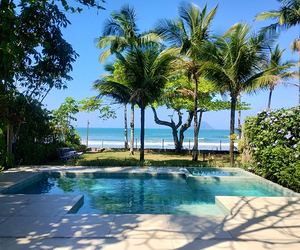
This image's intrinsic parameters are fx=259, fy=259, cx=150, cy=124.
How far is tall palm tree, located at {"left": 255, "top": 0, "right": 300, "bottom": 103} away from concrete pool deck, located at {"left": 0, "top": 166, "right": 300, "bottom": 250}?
14229 mm

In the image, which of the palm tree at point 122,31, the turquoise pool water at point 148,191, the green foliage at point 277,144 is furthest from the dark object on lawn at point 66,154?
the green foliage at point 277,144

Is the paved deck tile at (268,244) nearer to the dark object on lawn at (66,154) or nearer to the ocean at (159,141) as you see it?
the dark object on lawn at (66,154)

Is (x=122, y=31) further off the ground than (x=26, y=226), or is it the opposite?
(x=122, y=31)

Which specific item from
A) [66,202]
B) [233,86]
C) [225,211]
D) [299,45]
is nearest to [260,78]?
[233,86]

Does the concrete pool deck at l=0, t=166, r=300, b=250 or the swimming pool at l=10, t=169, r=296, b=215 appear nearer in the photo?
the concrete pool deck at l=0, t=166, r=300, b=250

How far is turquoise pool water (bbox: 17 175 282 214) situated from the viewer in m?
6.28

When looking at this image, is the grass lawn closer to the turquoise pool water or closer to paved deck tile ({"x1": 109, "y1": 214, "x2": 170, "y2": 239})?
the turquoise pool water

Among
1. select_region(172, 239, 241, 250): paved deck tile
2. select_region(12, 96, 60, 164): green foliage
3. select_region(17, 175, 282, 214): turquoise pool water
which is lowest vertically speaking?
select_region(17, 175, 282, 214): turquoise pool water

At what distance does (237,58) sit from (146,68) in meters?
4.03

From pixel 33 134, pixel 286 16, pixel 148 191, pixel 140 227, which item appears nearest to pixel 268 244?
pixel 140 227

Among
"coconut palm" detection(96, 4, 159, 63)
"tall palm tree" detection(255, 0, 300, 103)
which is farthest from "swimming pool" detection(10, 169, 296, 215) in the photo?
"tall palm tree" detection(255, 0, 300, 103)

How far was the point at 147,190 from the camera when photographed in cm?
817

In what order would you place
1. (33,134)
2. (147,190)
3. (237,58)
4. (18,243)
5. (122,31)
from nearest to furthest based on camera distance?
(18,243) → (147,190) → (237,58) → (33,134) → (122,31)

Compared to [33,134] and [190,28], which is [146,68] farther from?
[33,134]
